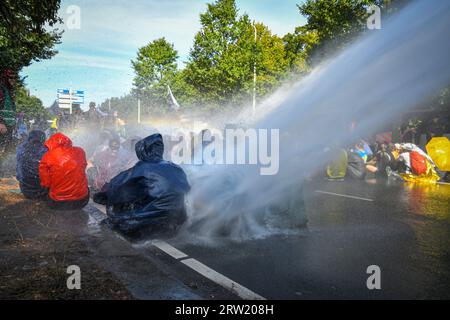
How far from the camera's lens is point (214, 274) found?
3.68m

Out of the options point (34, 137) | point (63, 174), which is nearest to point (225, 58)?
point (34, 137)

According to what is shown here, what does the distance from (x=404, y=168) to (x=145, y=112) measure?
121ft

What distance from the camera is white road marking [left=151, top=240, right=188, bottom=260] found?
4.23 m

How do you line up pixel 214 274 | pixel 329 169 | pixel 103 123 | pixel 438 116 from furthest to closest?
pixel 438 116
pixel 103 123
pixel 329 169
pixel 214 274

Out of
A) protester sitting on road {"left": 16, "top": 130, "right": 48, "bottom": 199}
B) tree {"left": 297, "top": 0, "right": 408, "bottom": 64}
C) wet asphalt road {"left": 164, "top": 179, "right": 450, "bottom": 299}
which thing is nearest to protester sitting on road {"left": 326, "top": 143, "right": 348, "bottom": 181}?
wet asphalt road {"left": 164, "top": 179, "right": 450, "bottom": 299}

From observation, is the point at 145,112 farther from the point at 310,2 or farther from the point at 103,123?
the point at 103,123

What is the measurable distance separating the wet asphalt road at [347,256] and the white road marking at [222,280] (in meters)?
0.08

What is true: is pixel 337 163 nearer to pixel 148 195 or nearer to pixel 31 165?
pixel 148 195

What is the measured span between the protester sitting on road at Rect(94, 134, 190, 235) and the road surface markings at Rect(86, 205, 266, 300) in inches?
13.4

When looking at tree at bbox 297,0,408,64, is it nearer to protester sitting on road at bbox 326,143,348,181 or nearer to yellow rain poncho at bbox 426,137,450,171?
yellow rain poncho at bbox 426,137,450,171

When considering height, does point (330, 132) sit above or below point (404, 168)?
above

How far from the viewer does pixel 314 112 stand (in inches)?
348

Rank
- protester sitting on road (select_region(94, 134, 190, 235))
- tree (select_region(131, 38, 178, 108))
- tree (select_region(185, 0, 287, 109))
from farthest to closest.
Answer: tree (select_region(131, 38, 178, 108)) → tree (select_region(185, 0, 287, 109)) → protester sitting on road (select_region(94, 134, 190, 235))
